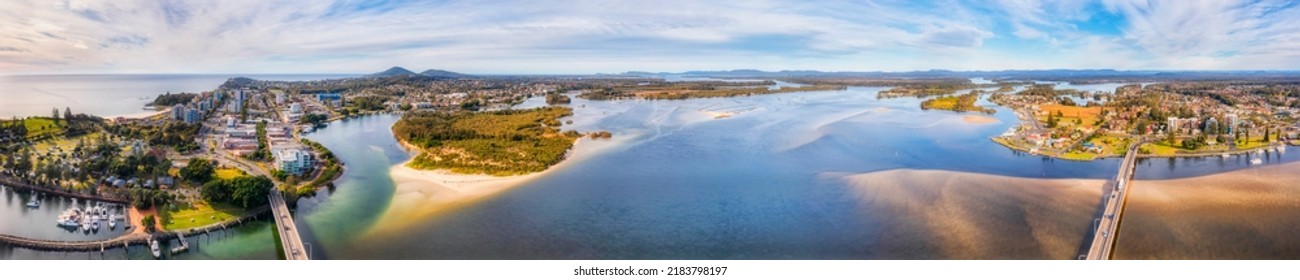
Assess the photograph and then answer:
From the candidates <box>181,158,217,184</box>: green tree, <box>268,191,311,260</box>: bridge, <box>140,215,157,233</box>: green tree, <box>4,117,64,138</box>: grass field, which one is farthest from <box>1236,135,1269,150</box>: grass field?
<box>4,117,64,138</box>: grass field

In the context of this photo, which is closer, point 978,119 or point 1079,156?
point 1079,156

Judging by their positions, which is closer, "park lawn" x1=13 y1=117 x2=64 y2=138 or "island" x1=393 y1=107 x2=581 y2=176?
"park lawn" x1=13 y1=117 x2=64 y2=138

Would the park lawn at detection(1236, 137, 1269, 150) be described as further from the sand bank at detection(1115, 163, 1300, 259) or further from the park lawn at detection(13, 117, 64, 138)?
the park lawn at detection(13, 117, 64, 138)

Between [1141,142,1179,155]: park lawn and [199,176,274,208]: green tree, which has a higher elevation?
[1141,142,1179,155]: park lawn

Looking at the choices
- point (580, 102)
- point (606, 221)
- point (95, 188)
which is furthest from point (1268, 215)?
point (580, 102)

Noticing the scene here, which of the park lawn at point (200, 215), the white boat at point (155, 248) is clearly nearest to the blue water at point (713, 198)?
the white boat at point (155, 248)

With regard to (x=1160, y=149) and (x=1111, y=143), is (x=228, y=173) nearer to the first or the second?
(x=1111, y=143)

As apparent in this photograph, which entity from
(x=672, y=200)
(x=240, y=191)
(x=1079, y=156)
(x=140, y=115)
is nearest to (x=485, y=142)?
(x=140, y=115)
